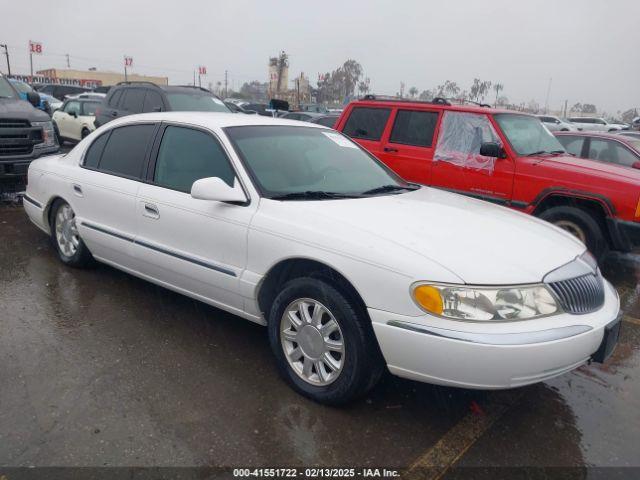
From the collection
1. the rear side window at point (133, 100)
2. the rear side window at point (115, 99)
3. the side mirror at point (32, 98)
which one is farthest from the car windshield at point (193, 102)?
the side mirror at point (32, 98)

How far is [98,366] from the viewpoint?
11.0 feet

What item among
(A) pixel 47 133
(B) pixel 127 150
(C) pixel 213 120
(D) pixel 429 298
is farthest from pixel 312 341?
(A) pixel 47 133

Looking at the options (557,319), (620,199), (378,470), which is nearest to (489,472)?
(378,470)

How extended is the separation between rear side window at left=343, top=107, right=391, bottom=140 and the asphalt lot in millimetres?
3955

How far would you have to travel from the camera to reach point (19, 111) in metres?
7.79

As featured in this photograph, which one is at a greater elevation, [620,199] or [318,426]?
[620,199]

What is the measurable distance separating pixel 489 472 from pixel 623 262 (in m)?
5.28

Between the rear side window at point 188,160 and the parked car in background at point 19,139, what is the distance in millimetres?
4434

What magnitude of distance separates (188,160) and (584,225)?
4197 millimetres

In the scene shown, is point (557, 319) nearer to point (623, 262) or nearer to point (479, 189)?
point (479, 189)

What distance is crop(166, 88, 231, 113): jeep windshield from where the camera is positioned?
32.0ft

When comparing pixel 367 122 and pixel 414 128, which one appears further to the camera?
pixel 367 122

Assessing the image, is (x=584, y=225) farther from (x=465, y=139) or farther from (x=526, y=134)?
(x=465, y=139)

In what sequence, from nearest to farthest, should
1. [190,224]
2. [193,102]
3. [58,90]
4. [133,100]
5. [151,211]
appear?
[190,224] < [151,211] < [193,102] < [133,100] < [58,90]
